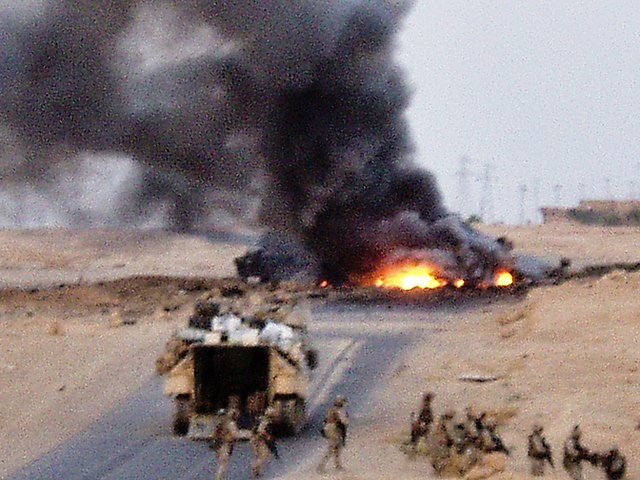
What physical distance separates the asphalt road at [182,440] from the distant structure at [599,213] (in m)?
83.5

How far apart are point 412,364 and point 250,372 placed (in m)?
8.79

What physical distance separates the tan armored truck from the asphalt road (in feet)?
1.47

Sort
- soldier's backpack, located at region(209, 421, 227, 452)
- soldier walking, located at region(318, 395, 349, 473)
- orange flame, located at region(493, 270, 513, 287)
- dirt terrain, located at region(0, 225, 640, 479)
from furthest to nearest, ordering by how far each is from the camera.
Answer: orange flame, located at region(493, 270, 513, 287) < dirt terrain, located at region(0, 225, 640, 479) < soldier walking, located at region(318, 395, 349, 473) < soldier's backpack, located at region(209, 421, 227, 452)

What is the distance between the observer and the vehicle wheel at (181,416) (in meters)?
22.1

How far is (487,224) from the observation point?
4387 inches

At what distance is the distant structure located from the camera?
381 ft

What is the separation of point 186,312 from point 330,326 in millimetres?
5664

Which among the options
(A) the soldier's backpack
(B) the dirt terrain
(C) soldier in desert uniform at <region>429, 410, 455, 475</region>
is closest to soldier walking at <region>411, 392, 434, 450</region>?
(B) the dirt terrain

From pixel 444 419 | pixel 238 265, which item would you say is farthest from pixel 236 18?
pixel 444 419

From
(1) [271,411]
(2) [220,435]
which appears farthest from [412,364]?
(2) [220,435]

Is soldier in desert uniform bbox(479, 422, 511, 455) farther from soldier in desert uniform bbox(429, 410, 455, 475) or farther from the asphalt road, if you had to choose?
the asphalt road

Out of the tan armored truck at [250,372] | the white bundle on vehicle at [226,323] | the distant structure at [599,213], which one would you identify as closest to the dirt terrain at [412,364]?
the tan armored truck at [250,372]

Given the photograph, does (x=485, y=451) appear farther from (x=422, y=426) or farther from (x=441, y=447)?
(x=422, y=426)

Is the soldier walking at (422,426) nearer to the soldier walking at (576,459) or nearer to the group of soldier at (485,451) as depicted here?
the group of soldier at (485,451)
